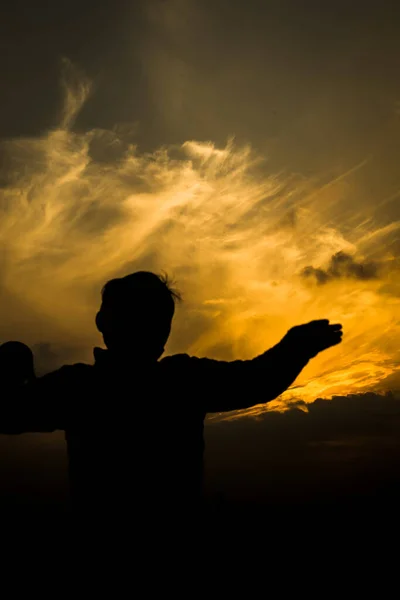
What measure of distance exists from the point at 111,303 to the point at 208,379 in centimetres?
95

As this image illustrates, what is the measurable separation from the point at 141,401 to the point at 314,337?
142cm

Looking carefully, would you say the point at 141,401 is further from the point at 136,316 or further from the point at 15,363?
the point at 15,363

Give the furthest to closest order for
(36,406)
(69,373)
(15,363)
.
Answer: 1. (15,363)
2. (69,373)
3. (36,406)

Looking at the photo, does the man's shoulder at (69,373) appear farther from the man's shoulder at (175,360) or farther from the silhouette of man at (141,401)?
the man's shoulder at (175,360)

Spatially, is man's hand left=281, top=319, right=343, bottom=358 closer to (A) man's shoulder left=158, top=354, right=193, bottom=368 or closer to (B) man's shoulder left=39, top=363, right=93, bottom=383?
(A) man's shoulder left=158, top=354, right=193, bottom=368

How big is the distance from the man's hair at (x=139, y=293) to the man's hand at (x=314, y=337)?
978 mm

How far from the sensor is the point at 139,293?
11.6 feet

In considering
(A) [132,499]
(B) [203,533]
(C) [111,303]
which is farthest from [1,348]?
(B) [203,533]

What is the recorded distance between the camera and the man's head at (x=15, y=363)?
3.45 meters

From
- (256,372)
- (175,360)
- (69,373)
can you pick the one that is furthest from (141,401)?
(256,372)

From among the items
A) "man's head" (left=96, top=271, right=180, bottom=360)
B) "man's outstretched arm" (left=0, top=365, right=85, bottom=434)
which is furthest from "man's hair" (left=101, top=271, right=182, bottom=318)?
"man's outstretched arm" (left=0, top=365, right=85, bottom=434)

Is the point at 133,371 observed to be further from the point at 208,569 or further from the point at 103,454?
the point at 208,569

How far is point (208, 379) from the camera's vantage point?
3432mm

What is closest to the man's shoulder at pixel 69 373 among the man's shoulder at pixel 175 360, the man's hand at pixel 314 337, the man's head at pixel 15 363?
the man's head at pixel 15 363
